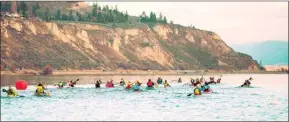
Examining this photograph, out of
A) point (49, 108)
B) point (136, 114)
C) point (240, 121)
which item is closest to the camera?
point (240, 121)

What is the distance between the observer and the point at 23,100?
68000 millimetres

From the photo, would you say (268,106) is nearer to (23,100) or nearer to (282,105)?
(282,105)

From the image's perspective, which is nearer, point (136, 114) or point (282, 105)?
point (136, 114)

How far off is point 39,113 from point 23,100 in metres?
14.9

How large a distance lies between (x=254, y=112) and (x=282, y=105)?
7.39m

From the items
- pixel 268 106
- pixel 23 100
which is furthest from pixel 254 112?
pixel 23 100

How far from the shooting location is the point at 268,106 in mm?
60625

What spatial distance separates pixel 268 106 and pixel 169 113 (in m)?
12.9

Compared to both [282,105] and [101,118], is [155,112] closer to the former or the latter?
[101,118]

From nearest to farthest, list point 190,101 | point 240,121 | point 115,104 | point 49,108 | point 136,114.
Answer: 1. point 240,121
2. point 136,114
3. point 49,108
4. point 115,104
5. point 190,101

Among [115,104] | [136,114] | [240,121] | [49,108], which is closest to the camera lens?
[240,121]

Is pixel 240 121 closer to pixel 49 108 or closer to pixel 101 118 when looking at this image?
pixel 101 118

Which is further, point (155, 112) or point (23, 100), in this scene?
point (23, 100)

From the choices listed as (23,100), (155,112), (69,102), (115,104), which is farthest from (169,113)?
(23,100)
